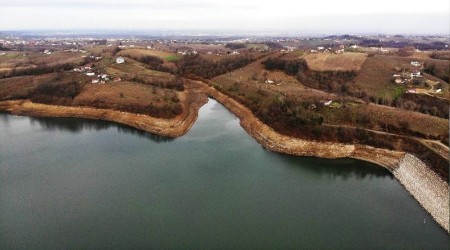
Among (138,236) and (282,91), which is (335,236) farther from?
(282,91)

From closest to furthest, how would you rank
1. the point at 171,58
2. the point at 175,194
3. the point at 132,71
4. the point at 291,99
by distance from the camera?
the point at 175,194
the point at 291,99
the point at 132,71
the point at 171,58

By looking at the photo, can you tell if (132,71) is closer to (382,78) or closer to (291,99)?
(291,99)

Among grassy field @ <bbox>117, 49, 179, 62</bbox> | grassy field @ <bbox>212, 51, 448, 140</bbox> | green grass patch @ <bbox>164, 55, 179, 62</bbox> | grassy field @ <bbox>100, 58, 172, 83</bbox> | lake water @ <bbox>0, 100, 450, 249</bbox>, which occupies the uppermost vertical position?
grassy field @ <bbox>117, 49, 179, 62</bbox>

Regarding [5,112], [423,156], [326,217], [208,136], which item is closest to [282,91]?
[208,136]

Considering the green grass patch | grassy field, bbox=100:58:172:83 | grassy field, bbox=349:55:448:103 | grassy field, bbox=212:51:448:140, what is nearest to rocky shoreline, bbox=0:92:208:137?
grassy field, bbox=212:51:448:140

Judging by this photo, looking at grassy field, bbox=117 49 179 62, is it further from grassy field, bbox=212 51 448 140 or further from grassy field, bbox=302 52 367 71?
grassy field, bbox=302 52 367 71

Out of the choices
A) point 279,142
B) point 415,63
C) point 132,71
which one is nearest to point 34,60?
point 132,71
